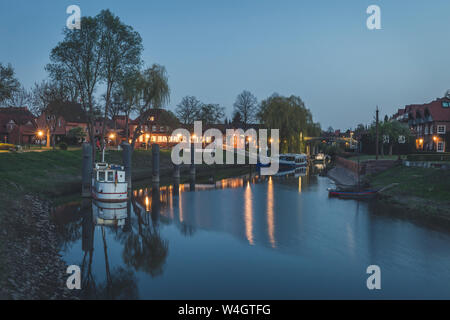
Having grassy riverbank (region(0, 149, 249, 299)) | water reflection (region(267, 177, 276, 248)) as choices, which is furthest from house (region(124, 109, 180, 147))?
water reflection (region(267, 177, 276, 248))

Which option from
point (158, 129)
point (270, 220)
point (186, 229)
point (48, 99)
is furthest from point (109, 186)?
point (158, 129)

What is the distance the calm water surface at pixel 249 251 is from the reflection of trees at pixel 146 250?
5 centimetres

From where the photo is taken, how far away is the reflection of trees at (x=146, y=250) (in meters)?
15.0

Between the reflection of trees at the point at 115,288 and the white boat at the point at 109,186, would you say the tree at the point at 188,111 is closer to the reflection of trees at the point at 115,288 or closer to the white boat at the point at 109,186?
the white boat at the point at 109,186

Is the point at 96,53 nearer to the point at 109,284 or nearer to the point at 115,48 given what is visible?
the point at 115,48

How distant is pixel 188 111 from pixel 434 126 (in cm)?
6149

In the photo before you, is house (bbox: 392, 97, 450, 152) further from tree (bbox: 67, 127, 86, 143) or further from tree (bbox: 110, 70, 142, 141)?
tree (bbox: 67, 127, 86, 143)

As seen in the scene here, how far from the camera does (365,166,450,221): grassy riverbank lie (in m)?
24.5

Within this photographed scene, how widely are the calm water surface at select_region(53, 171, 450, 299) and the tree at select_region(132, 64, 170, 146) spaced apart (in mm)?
26100

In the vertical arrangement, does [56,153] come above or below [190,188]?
above
